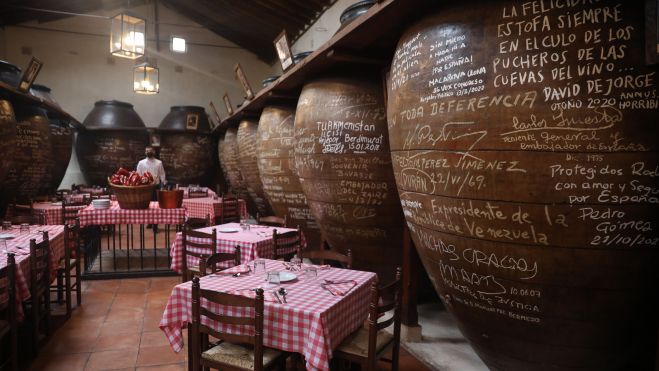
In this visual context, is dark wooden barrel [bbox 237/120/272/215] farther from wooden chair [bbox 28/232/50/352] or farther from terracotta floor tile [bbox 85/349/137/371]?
terracotta floor tile [bbox 85/349/137/371]

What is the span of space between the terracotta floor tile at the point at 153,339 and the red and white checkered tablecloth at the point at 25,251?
3.02 ft

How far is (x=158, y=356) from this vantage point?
3.48m

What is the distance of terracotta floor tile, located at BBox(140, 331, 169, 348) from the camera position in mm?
3699

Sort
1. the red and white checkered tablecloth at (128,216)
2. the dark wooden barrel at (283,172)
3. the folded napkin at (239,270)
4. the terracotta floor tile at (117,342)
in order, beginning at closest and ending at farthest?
the folded napkin at (239,270) < the terracotta floor tile at (117,342) < the dark wooden barrel at (283,172) < the red and white checkered tablecloth at (128,216)

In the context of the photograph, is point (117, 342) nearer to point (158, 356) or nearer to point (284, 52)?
point (158, 356)

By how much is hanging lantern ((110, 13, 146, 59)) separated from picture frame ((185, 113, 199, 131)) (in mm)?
5217

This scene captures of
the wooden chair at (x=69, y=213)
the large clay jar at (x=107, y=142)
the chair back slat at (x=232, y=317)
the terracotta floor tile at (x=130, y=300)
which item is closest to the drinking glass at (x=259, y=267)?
the chair back slat at (x=232, y=317)

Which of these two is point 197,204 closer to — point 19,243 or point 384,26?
point 19,243

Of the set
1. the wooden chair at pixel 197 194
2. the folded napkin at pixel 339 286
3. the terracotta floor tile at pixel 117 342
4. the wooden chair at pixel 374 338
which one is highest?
the wooden chair at pixel 197 194

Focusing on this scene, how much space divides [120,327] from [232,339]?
229 centimetres

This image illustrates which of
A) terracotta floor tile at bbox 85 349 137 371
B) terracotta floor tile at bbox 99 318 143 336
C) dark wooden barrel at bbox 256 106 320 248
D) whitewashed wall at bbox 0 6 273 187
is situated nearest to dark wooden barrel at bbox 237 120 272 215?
dark wooden barrel at bbox 256 106 320 248

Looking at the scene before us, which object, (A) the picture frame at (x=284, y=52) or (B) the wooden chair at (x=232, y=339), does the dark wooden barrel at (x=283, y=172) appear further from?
(B) the wooden chair at (x=232, y=339)

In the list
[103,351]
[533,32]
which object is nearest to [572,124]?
[533,32]

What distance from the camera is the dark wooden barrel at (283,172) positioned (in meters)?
5.51
